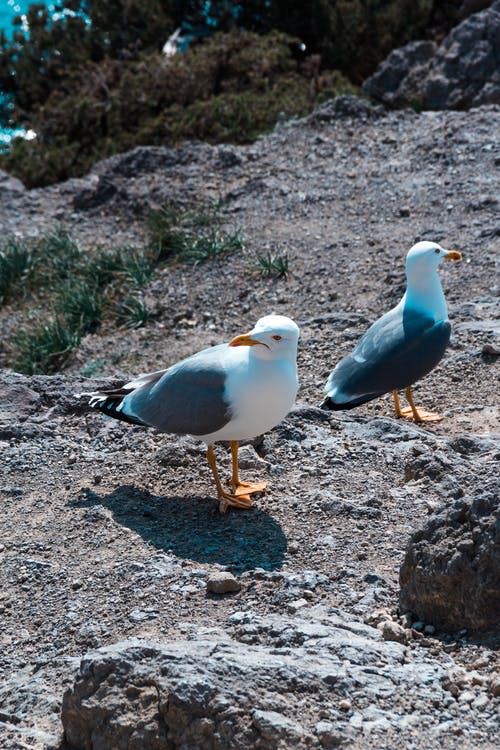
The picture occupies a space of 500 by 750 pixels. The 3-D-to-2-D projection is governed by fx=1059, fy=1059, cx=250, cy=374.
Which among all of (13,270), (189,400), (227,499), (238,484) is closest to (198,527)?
(227,499)

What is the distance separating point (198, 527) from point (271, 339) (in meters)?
0.82

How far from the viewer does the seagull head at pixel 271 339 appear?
4164 millimetres

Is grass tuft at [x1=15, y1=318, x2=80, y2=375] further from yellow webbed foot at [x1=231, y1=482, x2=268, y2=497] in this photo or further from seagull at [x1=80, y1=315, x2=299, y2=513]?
yellow webbed foot at [x1=231, y1=482, x2=268, y2=497]

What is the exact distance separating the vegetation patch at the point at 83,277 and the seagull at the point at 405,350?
2.79 meters

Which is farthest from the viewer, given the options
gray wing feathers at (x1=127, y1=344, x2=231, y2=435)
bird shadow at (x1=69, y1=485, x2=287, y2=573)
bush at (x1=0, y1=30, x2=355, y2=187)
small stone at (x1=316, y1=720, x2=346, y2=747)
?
bush at (x1=0, y1=30, x2=355, y2=187)

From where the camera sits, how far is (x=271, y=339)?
418 centimetres

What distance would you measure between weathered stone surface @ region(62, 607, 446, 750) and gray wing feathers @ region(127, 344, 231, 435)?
4.29 ft

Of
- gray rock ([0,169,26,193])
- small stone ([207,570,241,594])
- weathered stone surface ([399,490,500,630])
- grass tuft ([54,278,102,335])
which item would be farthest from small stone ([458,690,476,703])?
gray rock ([0,169,26,193])

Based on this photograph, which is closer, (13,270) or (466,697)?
(466,697)

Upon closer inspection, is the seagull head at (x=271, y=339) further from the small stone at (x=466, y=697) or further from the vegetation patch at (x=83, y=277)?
the vegetation patch at (x=83, y=277)

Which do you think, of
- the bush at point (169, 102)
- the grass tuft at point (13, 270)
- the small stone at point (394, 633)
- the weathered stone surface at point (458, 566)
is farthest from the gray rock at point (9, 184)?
the small stone at point (394, 633)

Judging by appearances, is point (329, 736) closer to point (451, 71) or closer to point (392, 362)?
point (392, 362)

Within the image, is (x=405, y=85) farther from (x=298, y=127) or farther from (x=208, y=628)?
(x=208, y=628)

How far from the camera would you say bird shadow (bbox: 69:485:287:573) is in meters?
4.00
